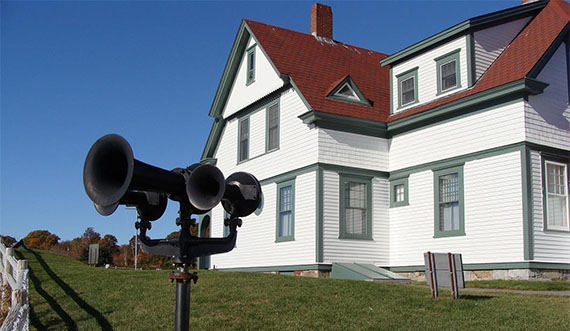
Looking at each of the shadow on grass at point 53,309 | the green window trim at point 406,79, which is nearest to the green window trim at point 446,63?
the green window trim at point 406,79

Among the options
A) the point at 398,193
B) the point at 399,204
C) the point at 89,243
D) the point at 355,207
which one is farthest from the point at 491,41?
the point at 89,243

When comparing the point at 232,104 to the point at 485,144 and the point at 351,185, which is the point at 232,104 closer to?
the point at 351,185

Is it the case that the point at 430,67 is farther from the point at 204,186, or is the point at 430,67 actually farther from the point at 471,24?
the point at 204,186

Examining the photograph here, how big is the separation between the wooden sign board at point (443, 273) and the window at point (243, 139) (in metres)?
12.6

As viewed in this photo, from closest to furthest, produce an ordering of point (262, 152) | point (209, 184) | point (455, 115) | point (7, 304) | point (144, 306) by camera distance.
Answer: point (209, 184) < point (144, 306) < point (7, 304) < point (455, 115) < point (262, 152)

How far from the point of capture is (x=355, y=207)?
18.8 m

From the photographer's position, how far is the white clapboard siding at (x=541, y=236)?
14.9 meters

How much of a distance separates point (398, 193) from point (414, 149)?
62.3 inches

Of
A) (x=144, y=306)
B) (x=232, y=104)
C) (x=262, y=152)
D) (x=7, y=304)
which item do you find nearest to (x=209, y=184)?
(x=144, y=306)

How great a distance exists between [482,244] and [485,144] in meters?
2.61

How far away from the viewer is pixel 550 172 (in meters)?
15.7

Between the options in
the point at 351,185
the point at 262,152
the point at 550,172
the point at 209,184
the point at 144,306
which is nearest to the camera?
the point at 209,184

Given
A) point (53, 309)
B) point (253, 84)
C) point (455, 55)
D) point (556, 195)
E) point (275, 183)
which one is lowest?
point (53, 309)

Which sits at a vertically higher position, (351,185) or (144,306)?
(351,185)
